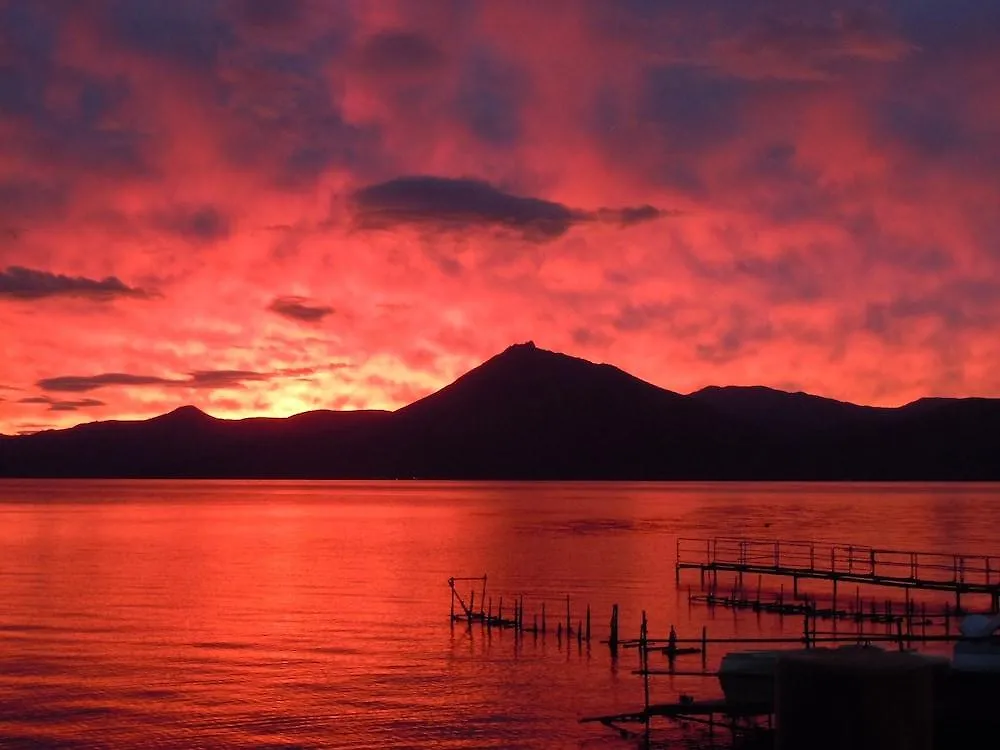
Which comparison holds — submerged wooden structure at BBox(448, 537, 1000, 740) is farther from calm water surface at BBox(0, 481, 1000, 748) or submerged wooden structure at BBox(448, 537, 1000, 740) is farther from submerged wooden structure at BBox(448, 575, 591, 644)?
calm water surface at BBox(0, 481, 1000, 748)

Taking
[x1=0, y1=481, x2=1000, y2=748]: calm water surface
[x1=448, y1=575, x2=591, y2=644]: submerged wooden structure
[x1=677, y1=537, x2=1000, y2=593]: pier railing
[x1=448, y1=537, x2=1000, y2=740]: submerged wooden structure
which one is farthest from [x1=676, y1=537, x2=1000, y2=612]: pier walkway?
[x1=448, y1=575, x2=591, y2=644]: submerged wooden structure

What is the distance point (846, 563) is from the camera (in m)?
93.7

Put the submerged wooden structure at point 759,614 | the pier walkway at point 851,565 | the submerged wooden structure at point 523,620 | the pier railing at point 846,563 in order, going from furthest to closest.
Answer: the pier railing at point 846,563 → the pier walkway at point 851,565 → the submerged wooden structure at point 523,620 → the submerged wooden structure at point 759,614

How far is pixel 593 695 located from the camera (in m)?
39.9

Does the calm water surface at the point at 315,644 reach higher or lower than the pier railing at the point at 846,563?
lower

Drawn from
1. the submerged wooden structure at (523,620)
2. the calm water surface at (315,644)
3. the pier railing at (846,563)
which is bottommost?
the calm water surface at (315,644)

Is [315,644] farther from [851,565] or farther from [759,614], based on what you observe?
[851,565]

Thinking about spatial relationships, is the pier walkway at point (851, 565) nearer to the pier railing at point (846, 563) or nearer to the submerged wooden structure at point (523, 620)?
the pier railing at point (846, 563)

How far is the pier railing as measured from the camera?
214 feet

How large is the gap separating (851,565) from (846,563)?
20.8m

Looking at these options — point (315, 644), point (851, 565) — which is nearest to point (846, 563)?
point (851, 565)

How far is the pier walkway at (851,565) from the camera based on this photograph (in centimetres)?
6203

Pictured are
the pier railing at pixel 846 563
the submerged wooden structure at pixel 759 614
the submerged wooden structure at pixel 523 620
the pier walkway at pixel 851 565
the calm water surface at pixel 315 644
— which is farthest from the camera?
the pier railing at pixel 846 563

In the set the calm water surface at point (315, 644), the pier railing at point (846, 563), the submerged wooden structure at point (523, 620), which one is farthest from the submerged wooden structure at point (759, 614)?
the calm water surface at point (315, 644)
